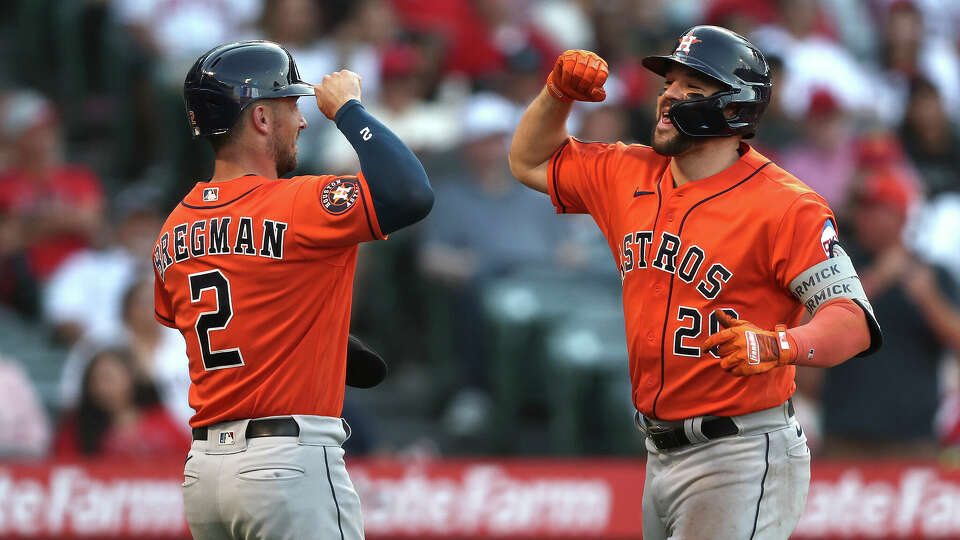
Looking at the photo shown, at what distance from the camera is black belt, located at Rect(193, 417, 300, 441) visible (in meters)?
3.83

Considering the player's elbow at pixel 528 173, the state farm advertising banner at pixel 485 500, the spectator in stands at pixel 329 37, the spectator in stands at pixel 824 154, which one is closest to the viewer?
the player's elbow at pixel 528 173

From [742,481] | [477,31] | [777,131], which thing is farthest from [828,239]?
[477,31]

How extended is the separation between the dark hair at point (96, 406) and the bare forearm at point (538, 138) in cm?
353

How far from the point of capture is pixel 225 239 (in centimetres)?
386

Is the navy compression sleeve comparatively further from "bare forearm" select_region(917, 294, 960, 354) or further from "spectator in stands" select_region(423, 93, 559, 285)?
"bare forearm" select_region(917, 294, 960, 354)

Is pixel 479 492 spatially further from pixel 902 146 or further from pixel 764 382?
pixel 902 146

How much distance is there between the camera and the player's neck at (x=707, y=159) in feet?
13.8

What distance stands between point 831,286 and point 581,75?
1.02 m

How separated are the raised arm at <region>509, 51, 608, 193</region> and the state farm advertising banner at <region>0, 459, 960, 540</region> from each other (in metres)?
2.90

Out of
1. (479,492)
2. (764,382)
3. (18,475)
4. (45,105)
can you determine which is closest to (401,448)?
(479,492)

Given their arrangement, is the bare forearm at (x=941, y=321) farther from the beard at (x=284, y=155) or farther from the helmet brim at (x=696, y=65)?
the beard at (x=284, y=155)

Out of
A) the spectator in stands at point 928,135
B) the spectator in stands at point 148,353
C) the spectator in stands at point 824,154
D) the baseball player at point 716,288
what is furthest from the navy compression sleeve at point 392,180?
the spectator in stands at point 928,135

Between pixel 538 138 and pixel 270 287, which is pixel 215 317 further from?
pixel 538 138

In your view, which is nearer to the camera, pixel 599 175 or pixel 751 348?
pixel 751 348
